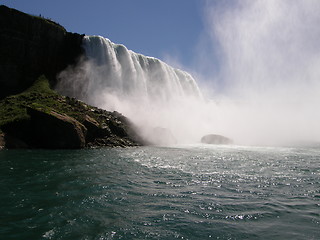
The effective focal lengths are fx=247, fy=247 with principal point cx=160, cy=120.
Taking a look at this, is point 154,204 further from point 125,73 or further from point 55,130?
point 125,73

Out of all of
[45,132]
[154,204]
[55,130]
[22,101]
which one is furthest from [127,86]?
[154,204]

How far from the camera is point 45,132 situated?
111ft

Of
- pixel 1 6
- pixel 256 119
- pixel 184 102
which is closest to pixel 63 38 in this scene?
pixel 1 6

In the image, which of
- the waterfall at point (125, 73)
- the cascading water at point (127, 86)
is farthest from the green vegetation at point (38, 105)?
the waterfall at point (125, 73)

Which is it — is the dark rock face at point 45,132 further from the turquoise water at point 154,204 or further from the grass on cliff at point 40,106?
the turquoise water at point 154,204

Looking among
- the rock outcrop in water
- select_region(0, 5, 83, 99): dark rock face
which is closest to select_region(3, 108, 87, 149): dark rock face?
the rock outcrop in water

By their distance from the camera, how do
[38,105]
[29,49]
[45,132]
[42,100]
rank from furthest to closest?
[29,49]
[42,100]
[38,105]
[45,132]

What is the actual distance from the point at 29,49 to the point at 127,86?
24485mm

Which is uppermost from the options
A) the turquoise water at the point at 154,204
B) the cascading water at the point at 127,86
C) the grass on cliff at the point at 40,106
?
the cascading water at the point at 127,86

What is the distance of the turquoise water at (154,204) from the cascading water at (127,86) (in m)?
38.5

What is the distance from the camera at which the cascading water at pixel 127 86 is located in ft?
203

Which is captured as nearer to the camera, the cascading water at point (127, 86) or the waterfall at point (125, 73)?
the cascading water at point (127, 86)

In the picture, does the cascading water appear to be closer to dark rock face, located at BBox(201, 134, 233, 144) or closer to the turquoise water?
dark rock face, located at BBox(201, 134, 233, 144)

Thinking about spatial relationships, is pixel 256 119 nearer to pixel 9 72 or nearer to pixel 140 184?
pixel 9 72
